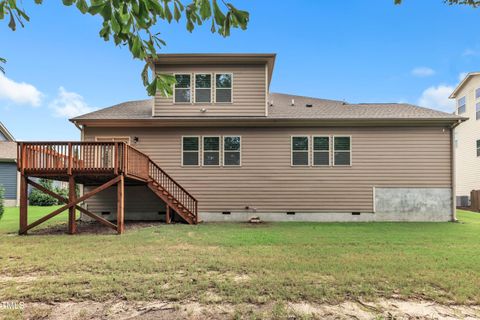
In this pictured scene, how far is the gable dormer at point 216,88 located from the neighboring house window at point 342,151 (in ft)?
10.5

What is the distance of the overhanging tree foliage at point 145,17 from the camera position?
2047mm

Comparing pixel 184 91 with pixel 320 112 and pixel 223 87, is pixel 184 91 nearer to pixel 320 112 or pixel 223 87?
pixel 223 87

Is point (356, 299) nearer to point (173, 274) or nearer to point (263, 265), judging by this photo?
point (263, 265)

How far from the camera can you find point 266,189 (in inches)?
440

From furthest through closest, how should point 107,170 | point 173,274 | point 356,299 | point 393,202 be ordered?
point 393,202 < point 107,170 < point 173,274 < point 356,299

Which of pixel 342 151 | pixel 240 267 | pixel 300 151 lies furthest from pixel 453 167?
pixel 240 267

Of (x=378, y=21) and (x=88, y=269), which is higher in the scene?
(x=378, y=21)

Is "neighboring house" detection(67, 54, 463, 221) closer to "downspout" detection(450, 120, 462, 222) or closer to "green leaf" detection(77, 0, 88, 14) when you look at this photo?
"downspout" detection(450, 120, 462, 222)

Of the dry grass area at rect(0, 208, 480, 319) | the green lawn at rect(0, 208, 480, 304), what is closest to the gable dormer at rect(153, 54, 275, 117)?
the green lawn at rect(0, 208, 480, 304)

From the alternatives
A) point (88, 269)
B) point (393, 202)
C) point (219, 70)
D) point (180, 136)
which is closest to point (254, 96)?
point (219, 70)

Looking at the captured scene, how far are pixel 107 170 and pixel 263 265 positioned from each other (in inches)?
224

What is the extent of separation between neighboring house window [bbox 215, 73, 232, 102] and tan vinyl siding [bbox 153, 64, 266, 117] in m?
0.13

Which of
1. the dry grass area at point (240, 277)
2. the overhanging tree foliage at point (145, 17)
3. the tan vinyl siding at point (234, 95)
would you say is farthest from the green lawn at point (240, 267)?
the tan vinyl siding at point (234, 95)

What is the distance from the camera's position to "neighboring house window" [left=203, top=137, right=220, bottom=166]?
445 inches
